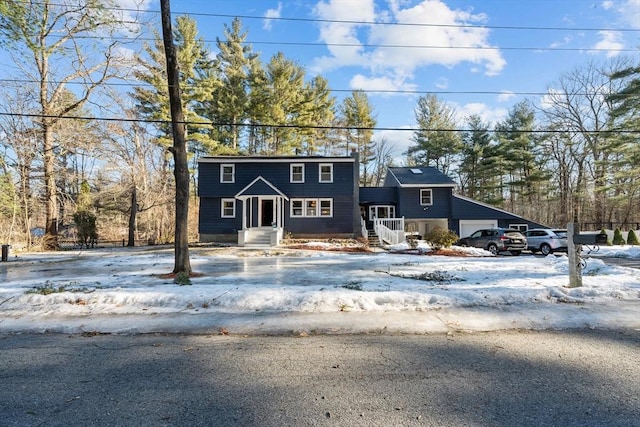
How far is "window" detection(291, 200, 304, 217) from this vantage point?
80.4 ft

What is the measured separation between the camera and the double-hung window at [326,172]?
2452 centimetres

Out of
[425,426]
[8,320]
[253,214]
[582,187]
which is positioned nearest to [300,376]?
[425,426]

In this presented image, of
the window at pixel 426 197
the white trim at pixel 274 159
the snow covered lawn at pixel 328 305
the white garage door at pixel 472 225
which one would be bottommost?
the snow covered lawn at pixel 328 305

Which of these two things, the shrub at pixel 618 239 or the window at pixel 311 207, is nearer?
the shrub at pixel 618 239

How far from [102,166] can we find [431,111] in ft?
106

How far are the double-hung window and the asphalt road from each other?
806 inches

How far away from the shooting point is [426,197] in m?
27.7

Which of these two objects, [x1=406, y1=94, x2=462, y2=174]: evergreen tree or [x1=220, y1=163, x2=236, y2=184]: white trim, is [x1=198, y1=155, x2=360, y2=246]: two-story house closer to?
[x1=220, y1=163, x2=236, y2=184]: white trim

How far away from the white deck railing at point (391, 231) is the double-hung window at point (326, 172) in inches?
184

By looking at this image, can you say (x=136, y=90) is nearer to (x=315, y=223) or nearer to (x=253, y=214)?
(x=253, y=214)

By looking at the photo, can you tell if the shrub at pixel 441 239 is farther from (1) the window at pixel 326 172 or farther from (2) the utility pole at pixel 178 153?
(2) the utility pole at pixel 178 153

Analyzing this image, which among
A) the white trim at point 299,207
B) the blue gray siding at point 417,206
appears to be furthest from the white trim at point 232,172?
the blue gray siding at point 417,206

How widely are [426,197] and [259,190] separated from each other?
45.2 feet

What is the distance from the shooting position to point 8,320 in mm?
5332
